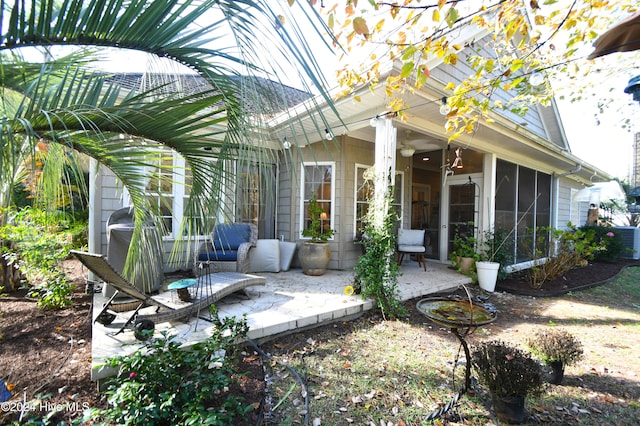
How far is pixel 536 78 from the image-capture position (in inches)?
156

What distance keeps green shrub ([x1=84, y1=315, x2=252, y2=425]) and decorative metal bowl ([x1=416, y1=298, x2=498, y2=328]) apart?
53.3 inches

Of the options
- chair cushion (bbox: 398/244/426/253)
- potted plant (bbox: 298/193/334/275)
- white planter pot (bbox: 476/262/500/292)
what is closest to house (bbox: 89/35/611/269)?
potted plant (bbox: 298/193/334/275)

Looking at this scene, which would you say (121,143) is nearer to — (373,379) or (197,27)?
(197,27)

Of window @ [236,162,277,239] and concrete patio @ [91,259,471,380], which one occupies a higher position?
window @ [236,162,277,239]

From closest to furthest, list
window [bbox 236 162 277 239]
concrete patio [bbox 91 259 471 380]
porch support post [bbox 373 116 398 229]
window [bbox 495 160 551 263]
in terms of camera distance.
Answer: window [bbox 236 162 277 239]
concrete patio [bbox 91 259 471 380]
porch support post [bbox 373 116 398 229]
window [bbox 495 160 551 263]

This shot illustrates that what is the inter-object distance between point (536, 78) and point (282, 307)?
4.50 meters

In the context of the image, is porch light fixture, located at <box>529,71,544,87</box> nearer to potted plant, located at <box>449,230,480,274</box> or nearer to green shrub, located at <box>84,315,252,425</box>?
potted plant, located at <box>449,230,480,274</box>

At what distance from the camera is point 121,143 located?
1.45 m

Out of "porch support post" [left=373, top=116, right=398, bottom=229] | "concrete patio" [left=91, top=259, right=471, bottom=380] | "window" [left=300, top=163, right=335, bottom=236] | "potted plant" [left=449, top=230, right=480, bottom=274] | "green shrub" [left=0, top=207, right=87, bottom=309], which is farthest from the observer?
"window" [left=300, top=163, right=335, bottom=236]

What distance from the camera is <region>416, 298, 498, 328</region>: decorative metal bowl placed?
198 centimetres

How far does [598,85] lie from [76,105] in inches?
→ 240

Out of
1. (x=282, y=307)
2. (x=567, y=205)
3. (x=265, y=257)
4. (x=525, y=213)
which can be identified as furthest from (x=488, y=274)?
(x=567, y=205)

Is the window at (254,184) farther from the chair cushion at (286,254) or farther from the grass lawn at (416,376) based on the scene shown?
the chair cushion at (286,254)

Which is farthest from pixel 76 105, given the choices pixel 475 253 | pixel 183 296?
pixel 475 253
